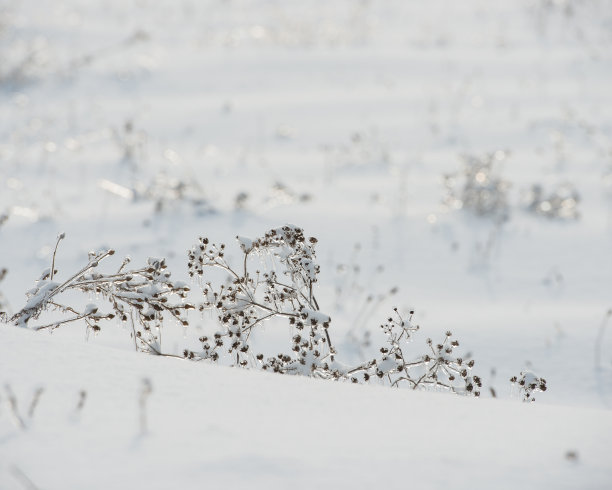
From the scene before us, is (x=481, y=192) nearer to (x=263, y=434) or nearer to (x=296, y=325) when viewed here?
(x=296, y=325)

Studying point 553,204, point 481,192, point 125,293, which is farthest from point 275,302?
point 553,204

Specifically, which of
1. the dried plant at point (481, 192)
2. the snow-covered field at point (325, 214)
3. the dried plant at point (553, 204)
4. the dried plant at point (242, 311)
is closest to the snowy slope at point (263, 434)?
the snow-covered field at point (325, 214)

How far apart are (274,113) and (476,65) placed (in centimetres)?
360

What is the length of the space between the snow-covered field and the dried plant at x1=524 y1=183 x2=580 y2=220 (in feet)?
0.08

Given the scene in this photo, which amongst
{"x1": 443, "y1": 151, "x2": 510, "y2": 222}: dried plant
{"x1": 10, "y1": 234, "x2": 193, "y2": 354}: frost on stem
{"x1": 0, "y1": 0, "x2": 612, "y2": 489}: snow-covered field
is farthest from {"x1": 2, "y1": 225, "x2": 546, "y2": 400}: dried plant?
{"x1": 443, "y1": 151, "x2": 510, "y2": 222}: dried plant

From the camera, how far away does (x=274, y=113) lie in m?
7.88

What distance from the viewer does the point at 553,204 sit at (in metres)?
5.43

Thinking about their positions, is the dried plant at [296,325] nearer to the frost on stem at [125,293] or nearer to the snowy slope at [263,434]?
the frost on stem at [125,293]

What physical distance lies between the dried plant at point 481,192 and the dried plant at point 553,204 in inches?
9.3

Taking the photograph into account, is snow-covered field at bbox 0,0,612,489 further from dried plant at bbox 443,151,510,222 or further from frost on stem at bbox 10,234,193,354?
frost on stem at bbox 10,234,193,354

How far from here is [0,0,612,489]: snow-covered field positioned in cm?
147

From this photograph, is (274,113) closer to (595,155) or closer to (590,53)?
(595,155)

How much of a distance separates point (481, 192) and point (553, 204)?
67 centimetres

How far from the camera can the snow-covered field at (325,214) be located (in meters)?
1.47
